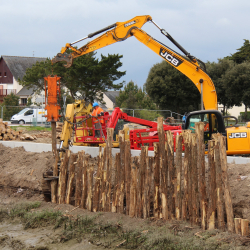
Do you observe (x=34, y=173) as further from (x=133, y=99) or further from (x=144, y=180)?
(x=133, y=99)

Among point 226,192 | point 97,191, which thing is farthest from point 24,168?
point 226,192

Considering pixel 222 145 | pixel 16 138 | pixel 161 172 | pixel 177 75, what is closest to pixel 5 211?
pixel 161 172

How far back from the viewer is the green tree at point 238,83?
3597cm

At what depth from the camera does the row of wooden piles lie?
5992 mm

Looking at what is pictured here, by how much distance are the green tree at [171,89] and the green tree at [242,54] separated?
1048cm

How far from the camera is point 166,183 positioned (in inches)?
258

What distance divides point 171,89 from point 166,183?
31.3 metres

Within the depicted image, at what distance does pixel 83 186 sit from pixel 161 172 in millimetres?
1967

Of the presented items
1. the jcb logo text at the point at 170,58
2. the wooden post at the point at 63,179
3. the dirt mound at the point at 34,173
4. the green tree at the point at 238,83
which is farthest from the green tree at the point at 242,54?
the wooden post at the point at 63,179

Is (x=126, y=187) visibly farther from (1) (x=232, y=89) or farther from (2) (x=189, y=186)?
(1) (x=232, y=89)

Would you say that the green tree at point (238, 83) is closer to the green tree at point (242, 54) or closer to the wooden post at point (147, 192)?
the green tree at point (242, 54)

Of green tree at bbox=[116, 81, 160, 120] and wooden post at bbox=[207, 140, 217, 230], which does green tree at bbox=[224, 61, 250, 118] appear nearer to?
green tree at bbox=[116, 81, 160, 120]

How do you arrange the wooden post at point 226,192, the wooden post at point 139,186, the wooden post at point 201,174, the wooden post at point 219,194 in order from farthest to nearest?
the wooden post at point 139,186, the wooden post at point 201,174, the wooden post at point 219,194, the wooden post at point 226,192

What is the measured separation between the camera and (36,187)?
948 centimetres
